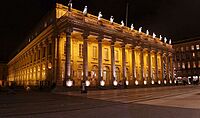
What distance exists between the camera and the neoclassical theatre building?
39750 mm

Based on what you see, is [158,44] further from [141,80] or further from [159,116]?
[159,116]

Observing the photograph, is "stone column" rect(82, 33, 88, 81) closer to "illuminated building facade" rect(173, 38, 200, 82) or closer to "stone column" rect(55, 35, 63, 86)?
"stone column" rect(55, 35, 63, 86)

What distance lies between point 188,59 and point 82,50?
221 ft

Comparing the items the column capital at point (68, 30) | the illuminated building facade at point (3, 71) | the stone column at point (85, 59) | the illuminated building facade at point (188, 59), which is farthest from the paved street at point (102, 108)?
the illuminated building facade at point (3, 71)

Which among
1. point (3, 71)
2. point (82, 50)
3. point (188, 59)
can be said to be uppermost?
point (188, 59)

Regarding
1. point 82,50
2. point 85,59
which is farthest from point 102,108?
point 82,50

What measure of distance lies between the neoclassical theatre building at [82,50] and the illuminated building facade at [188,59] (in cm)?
3570

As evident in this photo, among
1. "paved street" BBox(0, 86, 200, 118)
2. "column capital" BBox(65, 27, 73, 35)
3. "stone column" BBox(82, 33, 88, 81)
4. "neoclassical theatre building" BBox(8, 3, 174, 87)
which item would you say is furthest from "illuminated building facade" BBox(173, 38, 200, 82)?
"paved street" BBox(0, 86, 200, 118)

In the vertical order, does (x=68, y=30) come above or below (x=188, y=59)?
above

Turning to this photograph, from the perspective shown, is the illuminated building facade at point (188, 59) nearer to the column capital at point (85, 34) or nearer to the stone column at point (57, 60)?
the column capital at point (85, 34)

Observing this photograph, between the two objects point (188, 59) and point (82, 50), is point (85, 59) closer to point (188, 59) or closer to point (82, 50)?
point (82, 50)

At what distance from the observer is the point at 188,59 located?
96.2 m

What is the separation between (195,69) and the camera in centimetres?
9300

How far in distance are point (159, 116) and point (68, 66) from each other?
90.0ft
